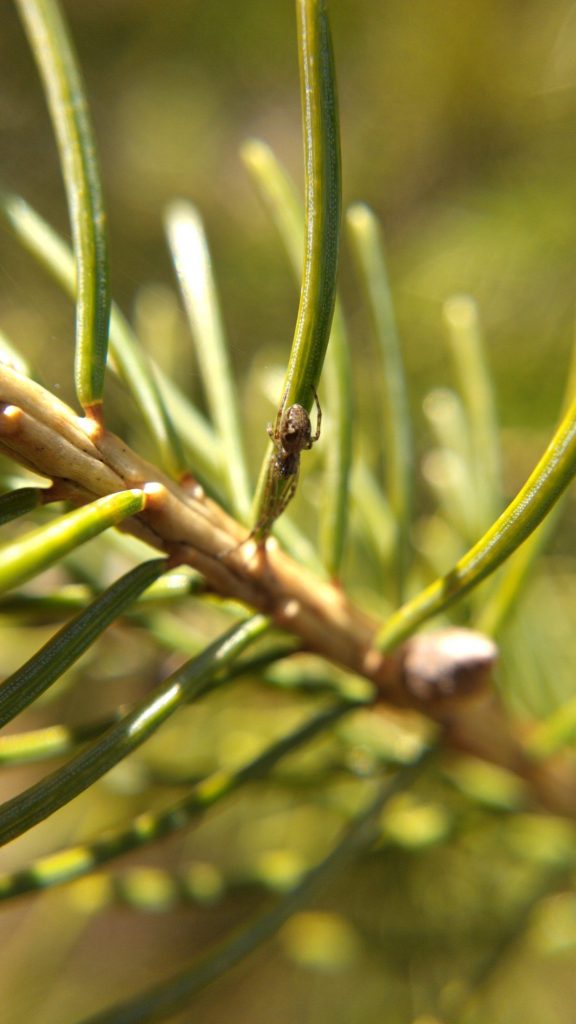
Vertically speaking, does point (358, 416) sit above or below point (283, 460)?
below

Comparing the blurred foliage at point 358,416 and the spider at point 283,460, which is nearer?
the spider at point 283,460

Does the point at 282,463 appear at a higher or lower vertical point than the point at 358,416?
higher

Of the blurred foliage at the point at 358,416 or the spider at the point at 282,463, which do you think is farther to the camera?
the blurred foliage at the point at 358,416

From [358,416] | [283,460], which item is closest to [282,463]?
[283,460]

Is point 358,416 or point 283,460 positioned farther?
point 358,416

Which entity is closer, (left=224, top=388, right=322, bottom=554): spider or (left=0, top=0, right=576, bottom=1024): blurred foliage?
(left=224, top=388, right=322, bottom=554): spider

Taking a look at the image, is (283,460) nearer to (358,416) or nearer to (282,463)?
(282,463)

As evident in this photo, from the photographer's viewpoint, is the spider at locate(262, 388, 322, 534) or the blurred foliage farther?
the blurred foliage

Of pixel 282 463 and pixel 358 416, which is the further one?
pixel 358 416
